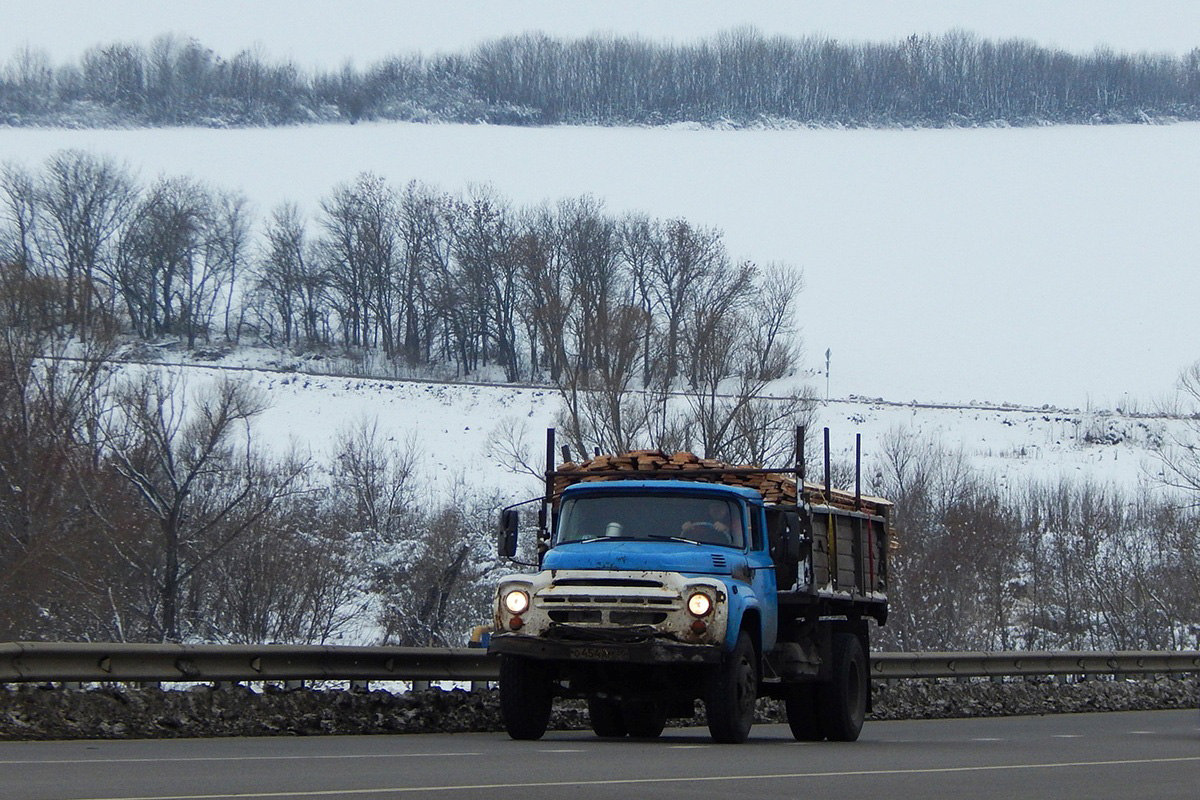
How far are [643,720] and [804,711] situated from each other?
75.1 inches

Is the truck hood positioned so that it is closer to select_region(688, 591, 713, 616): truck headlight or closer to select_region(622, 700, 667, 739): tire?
select_region(688, 591, 713, 616): truck headlight

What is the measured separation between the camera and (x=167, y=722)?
14.9 meters

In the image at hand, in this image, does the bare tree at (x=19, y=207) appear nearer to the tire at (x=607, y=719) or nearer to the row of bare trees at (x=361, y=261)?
the row of bare trees at (x=361, y=261)

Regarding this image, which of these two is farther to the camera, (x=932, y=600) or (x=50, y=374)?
(x=932, y=600)

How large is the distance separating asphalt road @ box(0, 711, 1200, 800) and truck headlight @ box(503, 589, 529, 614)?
121 centimetres

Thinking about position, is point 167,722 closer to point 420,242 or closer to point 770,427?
point 770,427

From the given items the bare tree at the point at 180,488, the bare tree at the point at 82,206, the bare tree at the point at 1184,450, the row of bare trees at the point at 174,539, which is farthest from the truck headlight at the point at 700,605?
the bare tree at the point at 82,206

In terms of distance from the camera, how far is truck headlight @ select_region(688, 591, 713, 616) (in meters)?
14.3

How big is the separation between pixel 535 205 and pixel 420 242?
7170 mm

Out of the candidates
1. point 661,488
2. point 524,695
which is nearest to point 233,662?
point 524,695

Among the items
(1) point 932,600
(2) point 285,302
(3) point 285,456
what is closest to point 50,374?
(3) point 285,456

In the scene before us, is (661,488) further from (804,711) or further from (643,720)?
(804,711)

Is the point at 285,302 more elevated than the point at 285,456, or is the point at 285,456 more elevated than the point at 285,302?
the point at 285,302

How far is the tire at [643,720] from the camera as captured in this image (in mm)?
16438
